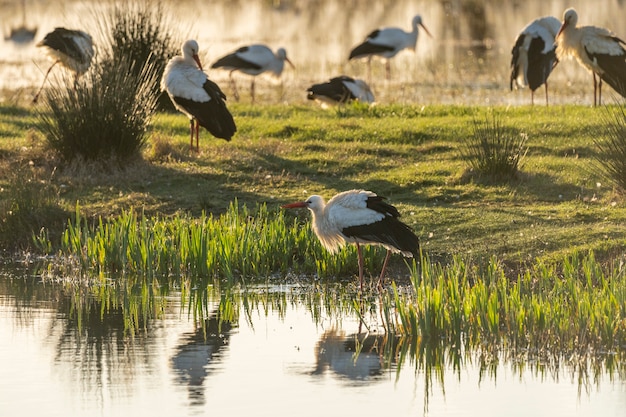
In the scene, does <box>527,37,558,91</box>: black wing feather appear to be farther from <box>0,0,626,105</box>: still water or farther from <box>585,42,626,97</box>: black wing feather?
<box>0,0,626,105</box>: still water

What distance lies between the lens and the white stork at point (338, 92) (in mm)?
21656

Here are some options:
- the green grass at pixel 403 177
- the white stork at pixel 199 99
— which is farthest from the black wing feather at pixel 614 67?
the white stork at pixel 199 99

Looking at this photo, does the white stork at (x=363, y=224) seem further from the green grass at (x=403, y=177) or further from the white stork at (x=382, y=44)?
the white stork at (x=382, y=44)

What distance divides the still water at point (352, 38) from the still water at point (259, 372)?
1057 centimetres

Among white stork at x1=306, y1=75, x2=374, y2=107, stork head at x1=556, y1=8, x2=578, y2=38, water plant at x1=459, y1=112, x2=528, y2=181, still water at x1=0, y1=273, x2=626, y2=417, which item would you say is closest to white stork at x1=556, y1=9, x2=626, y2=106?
stork head at x1=556, y1=8, x2=578, y2=38

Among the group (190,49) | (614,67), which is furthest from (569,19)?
(190,49)

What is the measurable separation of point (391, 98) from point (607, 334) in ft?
51.6

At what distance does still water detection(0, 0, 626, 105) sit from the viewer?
25234mm

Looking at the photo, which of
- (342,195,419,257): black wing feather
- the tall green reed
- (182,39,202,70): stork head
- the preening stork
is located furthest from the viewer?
the preening stork

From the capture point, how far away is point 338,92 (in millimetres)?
21750

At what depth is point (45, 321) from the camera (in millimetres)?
10500

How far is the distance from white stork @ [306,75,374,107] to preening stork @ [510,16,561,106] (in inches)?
94.6

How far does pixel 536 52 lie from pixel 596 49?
1383 mm

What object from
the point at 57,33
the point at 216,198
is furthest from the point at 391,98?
the point at 216,198
